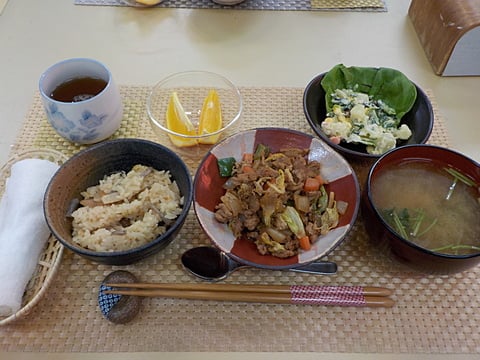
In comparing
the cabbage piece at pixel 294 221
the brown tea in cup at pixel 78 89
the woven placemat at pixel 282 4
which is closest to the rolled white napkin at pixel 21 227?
the brown tea in cup at pixel 78 89

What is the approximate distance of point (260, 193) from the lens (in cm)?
113

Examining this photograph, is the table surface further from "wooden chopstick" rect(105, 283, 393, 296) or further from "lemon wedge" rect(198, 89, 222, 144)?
"wooden chopstick" rect(105, 283, 393, 296)

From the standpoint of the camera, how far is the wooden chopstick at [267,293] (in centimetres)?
105

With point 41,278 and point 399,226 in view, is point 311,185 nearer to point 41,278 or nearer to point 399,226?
point 399,226

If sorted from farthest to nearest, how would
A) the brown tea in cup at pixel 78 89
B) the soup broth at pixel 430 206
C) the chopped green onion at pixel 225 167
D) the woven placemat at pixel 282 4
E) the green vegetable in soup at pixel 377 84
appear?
the woven placemat at pixel 282 4 → the green vegetable in soup at pixel 377 84 → the brown tea in cup at pixel 78 89 → the chopped green onion at pixel 225 167 → the soup broth at pixel 430 206

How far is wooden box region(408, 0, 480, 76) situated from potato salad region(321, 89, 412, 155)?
390 millimetres

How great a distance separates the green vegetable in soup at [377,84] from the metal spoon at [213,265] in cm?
55

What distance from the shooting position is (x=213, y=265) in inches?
43.4

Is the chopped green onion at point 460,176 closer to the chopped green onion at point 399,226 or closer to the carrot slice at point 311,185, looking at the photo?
the chopped green onion at point 399,226

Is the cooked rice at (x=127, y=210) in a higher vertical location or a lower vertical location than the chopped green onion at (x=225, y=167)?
lower

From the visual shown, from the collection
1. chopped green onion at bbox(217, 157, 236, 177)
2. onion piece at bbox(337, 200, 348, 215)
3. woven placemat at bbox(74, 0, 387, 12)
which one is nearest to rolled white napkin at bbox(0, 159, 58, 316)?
chopped green onion at bbox(217, 157, 236, 177)

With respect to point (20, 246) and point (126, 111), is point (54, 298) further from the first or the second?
point (126, 111)

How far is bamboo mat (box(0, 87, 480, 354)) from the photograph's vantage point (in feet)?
3.30

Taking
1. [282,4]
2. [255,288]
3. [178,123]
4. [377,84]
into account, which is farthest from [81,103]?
[282,4]
